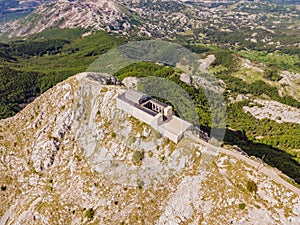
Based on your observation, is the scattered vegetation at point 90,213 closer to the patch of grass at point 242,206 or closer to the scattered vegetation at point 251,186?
the patch of grass at point 242,206

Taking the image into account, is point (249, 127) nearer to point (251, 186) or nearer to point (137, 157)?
point (251, 186)

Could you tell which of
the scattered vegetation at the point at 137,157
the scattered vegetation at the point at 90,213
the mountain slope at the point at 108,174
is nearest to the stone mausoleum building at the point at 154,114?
the mountain slope at the point at 108,174

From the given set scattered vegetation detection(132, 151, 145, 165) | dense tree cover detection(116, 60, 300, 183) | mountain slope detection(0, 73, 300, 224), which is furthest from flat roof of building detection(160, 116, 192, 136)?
dense tree cover detection(116, 60, 300, 183)

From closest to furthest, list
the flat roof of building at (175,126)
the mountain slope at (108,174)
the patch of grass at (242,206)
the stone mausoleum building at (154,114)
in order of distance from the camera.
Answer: the patch of grass at (242,206) → the mountain slope at (108,174) → the flat roof of building at (175,126) → the stone mausoleum building at (154,114)

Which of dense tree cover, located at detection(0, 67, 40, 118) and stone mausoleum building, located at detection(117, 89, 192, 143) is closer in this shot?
stone mausoleum building, located at detection(117, 89, 192, 143)

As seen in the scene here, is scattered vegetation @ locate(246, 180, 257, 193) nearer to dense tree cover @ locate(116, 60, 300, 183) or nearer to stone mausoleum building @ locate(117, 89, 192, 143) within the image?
stone mausoleum building @ locate(117, 89, 192, 143)

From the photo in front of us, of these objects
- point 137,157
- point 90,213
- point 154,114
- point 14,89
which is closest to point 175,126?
point 154,114
